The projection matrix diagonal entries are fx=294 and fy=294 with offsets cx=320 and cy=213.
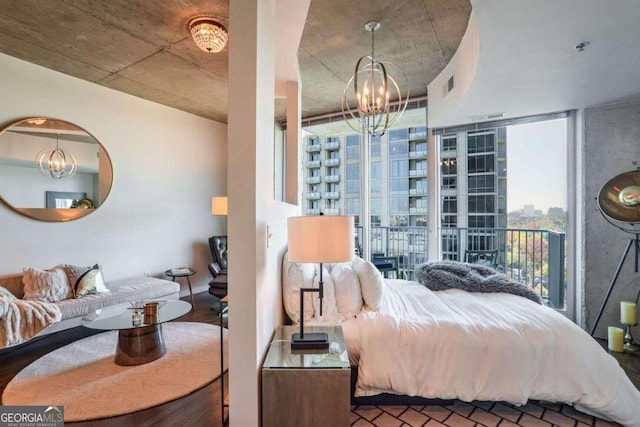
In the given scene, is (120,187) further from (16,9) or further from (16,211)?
(16,9)

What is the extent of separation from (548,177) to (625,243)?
1.03 m

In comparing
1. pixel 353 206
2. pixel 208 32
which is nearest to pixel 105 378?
pixel 208 32

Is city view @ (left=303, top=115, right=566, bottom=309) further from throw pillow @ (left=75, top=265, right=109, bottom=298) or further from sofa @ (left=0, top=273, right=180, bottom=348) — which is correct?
throw pillow @ (left=75, top=265, right=109, bottom=298)

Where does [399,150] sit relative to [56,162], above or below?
above

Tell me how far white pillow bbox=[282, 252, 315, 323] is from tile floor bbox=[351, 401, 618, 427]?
728 millimetres

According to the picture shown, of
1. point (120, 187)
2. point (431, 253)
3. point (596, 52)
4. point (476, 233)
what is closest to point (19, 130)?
point (120, 187)

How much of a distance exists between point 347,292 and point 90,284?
2954 mm

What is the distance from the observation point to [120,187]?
4059 mm

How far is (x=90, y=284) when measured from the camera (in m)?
3.28

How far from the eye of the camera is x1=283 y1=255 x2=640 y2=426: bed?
1839 millimetres

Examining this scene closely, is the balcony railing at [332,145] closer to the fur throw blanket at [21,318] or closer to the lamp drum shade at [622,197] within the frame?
the lamp drum shade at [622,197]

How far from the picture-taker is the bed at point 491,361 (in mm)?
1839

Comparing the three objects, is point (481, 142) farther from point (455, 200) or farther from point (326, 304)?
point (326, 304)

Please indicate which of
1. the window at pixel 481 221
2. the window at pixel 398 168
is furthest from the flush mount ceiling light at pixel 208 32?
the window at pixel 481 221
